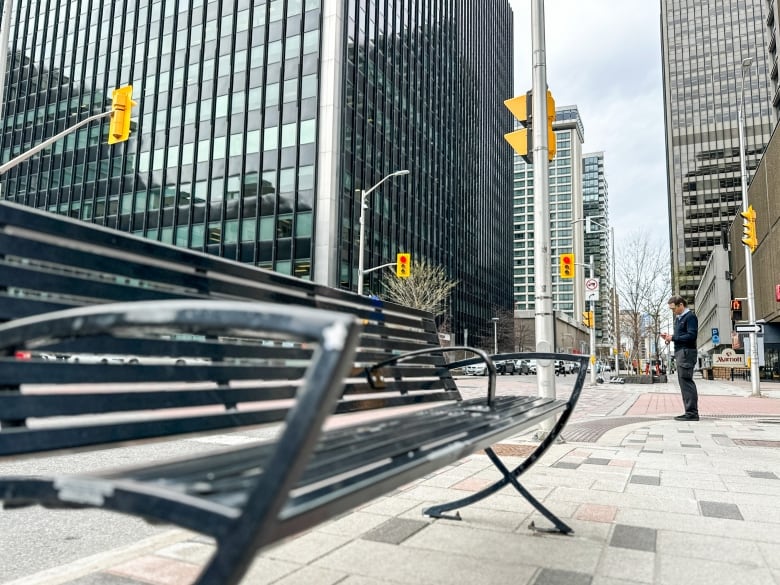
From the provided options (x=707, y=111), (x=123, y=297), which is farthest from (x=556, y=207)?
(x=123, y=297)

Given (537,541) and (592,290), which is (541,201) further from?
(592,290)

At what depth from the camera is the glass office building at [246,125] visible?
35125mm

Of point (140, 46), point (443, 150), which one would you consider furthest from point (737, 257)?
point (140, 46)

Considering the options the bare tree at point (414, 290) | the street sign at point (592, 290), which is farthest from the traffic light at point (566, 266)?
the bare tree at point (414, 290)

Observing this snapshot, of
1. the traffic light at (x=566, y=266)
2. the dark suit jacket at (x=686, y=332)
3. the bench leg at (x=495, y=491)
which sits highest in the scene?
the traffic light at (x=566, y=266)

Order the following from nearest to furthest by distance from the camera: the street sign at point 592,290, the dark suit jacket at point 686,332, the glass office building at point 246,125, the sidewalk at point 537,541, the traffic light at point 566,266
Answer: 1. the sidewalk at point 537,541
2. the dark suit jacket at point 686,332
3. the traffic light at point 566,266
4. the street sign at point 592,290
5. the glass office building at point 246,125

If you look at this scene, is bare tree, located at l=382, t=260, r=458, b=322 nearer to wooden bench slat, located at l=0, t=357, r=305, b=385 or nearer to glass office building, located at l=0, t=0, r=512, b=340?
glass office building, located at l=0, t=0, r=512, b=340

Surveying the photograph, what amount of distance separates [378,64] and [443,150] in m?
15.3

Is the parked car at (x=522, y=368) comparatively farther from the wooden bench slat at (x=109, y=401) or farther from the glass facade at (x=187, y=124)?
the wooden bench slat at (x=109, y=401)

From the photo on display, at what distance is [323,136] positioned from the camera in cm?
3478

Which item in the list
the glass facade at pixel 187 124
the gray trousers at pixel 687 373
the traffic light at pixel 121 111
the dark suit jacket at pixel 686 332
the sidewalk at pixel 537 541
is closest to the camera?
the sidewalk at pixel 537 541

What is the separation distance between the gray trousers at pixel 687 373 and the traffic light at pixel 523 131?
157 inches

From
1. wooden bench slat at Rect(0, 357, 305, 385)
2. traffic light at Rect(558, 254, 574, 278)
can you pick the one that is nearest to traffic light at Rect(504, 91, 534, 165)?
wooden bench slat at Rect(0, 357, 305, 385)

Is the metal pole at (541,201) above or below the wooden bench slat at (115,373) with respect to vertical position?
above
